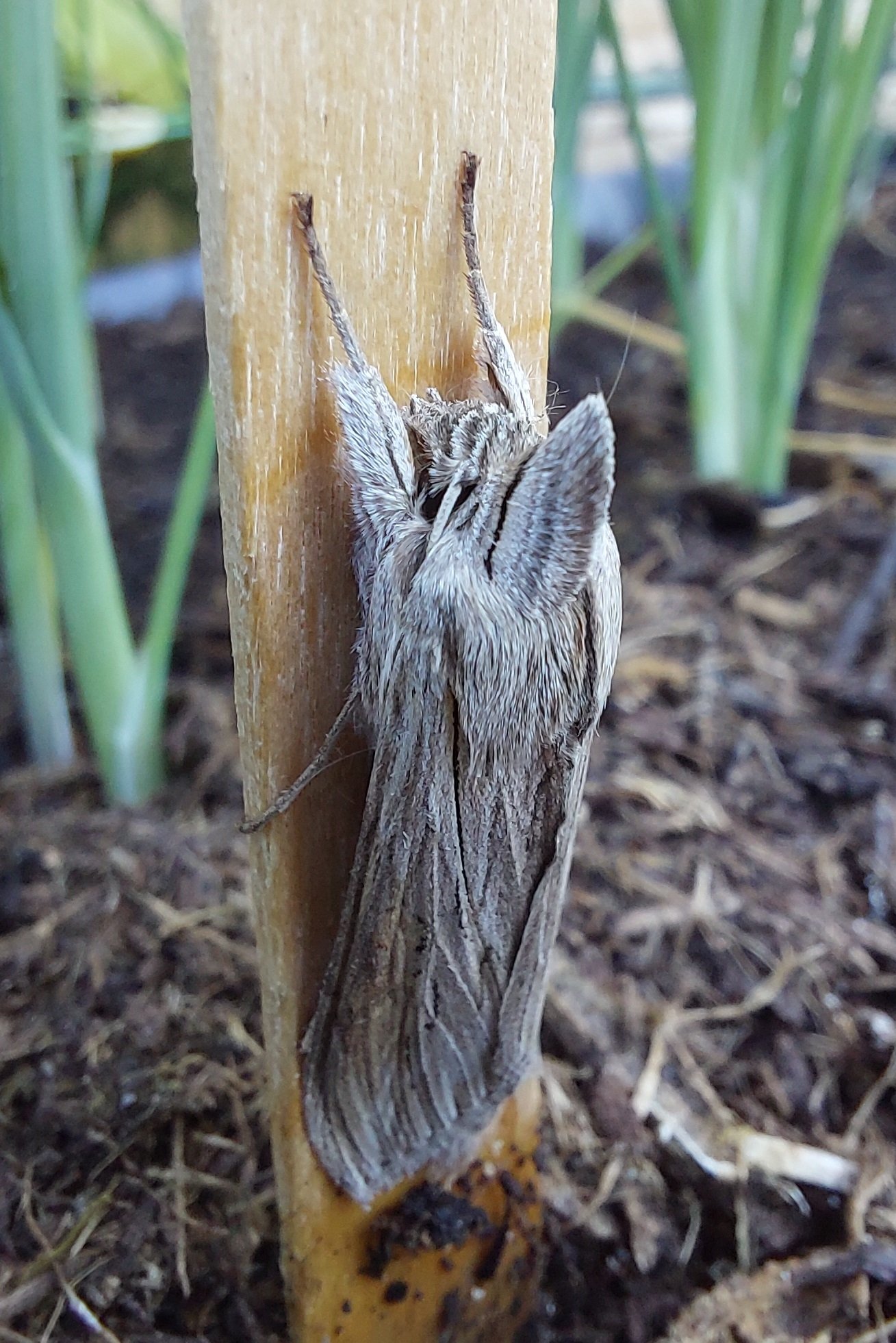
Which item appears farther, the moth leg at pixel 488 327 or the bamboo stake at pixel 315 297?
the moth leg at pixel 488 327

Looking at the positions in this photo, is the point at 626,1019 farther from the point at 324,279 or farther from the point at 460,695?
the point at 324,279

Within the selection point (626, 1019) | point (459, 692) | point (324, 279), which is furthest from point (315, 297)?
point (626, 1019)

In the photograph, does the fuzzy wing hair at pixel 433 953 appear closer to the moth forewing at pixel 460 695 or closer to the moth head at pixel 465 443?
the moth forewing at pixel 460 695

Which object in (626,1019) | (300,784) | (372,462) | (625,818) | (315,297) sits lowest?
(626,1019)

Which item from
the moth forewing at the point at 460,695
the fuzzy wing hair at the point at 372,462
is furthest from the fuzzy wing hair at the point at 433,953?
the fuzzy wing hair at the point at 372,462

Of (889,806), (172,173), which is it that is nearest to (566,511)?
(889,806)

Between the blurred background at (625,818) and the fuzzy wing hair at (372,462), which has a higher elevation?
the fuzzy wing hair at (372,462)

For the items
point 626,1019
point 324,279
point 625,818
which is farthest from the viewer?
point 625,818

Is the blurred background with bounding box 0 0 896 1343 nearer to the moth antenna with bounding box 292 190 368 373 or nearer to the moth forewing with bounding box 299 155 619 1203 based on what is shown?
the moth forewing with bounding box 299 155 619 1203
